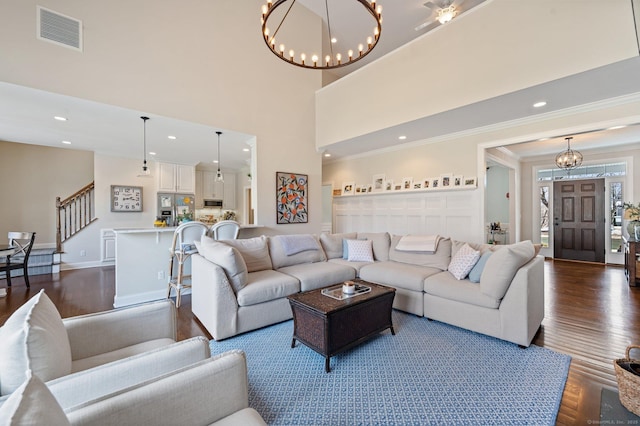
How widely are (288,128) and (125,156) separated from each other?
177 inches

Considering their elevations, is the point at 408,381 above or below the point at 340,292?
below

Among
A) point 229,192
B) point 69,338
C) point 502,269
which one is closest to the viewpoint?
point 69,338

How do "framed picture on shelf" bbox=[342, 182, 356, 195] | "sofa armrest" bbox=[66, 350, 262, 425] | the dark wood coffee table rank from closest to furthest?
"sofa armrest" bbox=[66, 350, 262, 425] < the dark wood coffee table < "framed picture on shelf" bbox=[342, 182, 356, 195]

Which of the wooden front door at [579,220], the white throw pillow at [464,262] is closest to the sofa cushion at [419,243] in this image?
the white throw pillow at [464,262]

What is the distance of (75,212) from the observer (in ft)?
21.5

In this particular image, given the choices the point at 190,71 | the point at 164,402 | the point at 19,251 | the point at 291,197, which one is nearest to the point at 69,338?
the point at 164,402

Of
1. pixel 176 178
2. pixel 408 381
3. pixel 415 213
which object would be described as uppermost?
pixel 176 178

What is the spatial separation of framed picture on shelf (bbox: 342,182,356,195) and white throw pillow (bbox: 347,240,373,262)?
2.72 meters

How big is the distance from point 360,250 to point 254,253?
161 centimetres

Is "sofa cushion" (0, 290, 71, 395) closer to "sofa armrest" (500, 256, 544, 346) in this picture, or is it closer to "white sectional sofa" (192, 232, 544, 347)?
"white sectional sofa" (192, 232, 544, 347)

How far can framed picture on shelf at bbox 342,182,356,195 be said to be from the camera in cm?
684

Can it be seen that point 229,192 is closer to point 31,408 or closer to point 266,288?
point 266,288

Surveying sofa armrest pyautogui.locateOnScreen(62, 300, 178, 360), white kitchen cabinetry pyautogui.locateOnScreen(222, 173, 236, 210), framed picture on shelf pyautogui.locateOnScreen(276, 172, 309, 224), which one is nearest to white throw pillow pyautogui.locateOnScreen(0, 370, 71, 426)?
sofa armrest pyautogui.locateOnScreen(62, 300, 178, 360)

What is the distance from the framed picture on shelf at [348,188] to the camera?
6.84 m
